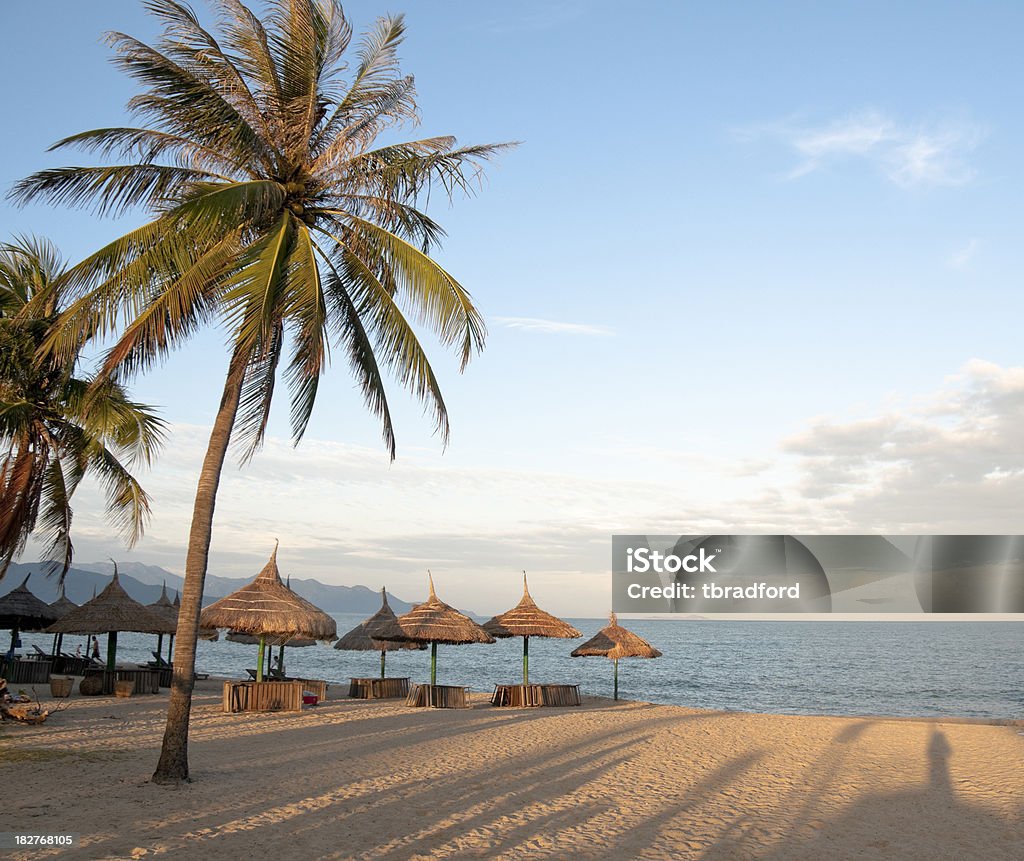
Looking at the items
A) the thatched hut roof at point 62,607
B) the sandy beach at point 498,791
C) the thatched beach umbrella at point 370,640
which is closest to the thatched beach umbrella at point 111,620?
the sandy beach at point 498,791

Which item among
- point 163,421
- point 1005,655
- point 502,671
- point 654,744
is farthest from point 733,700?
point 1005,655

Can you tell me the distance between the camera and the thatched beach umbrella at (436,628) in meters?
19.2

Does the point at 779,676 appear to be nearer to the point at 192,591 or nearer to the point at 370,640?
the point at 370,640

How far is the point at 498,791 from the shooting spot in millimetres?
9625

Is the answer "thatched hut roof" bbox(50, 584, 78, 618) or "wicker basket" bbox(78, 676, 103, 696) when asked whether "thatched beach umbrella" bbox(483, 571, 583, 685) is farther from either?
"thatched hut roof" bbox(50, 584, 78, 618)

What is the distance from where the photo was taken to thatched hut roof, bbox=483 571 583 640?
66.2 feet

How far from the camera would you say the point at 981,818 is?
30.3 feet

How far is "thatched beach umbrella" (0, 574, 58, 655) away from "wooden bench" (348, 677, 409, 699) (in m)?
8.56

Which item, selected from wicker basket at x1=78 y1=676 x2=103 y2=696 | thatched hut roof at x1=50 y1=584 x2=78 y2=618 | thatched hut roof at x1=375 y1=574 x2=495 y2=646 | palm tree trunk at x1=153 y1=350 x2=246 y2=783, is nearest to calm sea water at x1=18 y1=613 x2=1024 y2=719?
thatched hut roof at x1=50 y1=584 x2=78 y2=618

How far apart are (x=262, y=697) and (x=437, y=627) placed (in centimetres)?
427

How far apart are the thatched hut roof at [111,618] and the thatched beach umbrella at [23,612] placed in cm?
265

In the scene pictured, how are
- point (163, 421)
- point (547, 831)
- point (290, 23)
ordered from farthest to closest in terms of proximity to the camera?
point (163, 421) < point (290, 23) < point (547, 831)

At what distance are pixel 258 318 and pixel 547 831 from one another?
5751mm

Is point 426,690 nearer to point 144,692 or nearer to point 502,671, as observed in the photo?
point 144,692
